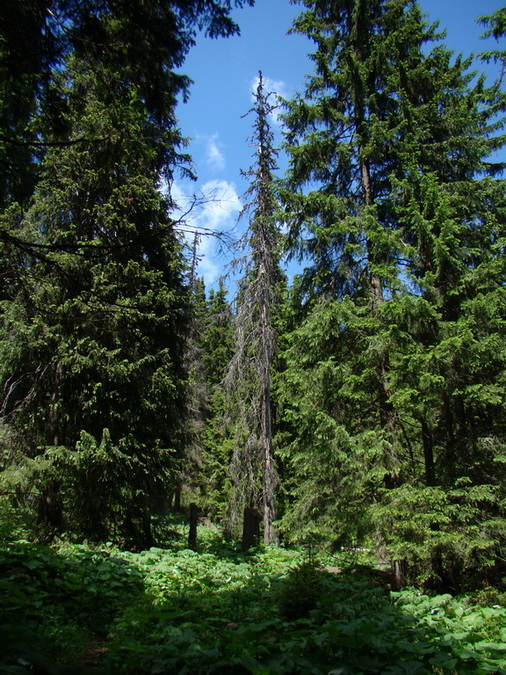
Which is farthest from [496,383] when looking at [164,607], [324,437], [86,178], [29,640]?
[86,178]

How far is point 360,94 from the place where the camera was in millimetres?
9602

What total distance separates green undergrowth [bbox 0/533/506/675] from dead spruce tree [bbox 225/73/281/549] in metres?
6.60

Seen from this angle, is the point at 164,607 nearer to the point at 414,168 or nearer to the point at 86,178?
the point at 414,168

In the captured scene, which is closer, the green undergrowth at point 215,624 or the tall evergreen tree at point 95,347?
the green undergrowth at point 215,624

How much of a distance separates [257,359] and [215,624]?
9.97 metres

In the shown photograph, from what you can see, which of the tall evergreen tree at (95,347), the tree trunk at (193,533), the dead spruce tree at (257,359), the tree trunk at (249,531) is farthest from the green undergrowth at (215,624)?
the dead spruce tree at (257,359)

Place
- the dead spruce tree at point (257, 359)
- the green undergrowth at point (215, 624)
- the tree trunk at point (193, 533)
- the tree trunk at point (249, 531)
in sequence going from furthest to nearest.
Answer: the dead spruce tree at point (257, 359), the tree trunk at point (249, 531), the tree trunk at point (193, 533), the green undergrowth at point (215, 624)

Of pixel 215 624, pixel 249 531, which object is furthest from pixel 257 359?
pixel 215 624

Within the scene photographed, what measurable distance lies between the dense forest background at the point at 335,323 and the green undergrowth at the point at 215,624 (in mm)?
1906

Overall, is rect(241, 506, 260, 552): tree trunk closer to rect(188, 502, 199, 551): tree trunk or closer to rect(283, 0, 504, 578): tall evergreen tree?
rect(188, 502, 199, 551): tree trunk

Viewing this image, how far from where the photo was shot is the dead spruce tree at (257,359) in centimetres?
1325

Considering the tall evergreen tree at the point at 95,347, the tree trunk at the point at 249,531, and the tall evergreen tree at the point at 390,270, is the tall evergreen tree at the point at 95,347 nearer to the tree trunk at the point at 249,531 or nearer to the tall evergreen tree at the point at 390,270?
the tree trunk at the point at 249,531

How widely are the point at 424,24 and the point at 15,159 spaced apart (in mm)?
9106

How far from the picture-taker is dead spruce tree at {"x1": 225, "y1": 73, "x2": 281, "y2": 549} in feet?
43.5
